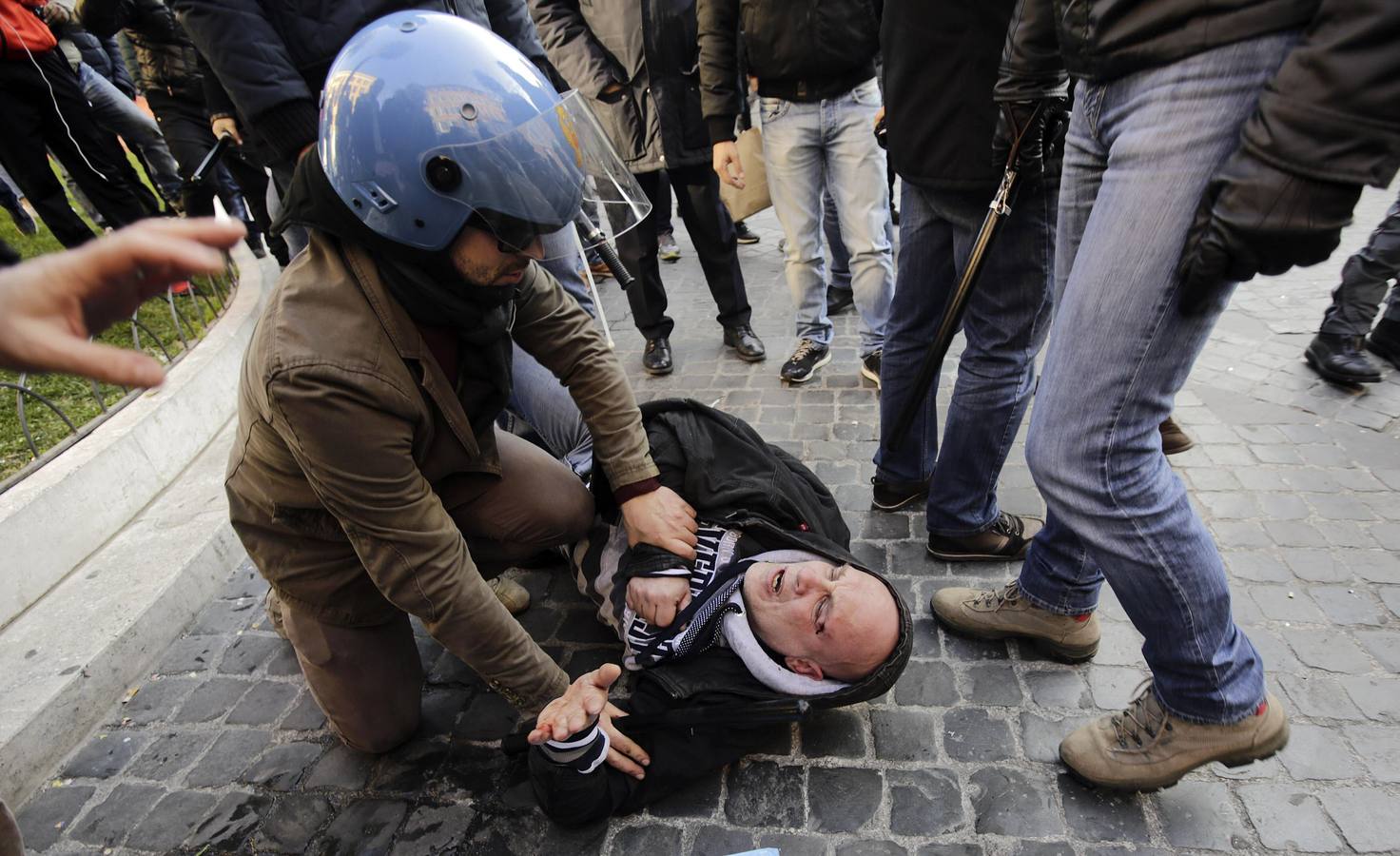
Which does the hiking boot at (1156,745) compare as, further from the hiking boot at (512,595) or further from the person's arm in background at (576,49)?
the person's arm in background at (576,49)

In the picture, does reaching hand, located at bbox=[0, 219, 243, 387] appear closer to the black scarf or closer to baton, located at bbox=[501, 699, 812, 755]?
the black scarf

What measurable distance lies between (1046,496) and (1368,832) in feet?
3.72

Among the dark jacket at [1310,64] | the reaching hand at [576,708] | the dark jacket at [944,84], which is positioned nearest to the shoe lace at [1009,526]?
the dark jacket at [944,84]

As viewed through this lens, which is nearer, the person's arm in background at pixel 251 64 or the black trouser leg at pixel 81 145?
the person's arm in background at pixel 251 64

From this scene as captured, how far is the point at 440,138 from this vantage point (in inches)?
60.4

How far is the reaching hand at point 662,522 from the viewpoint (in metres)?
2.26

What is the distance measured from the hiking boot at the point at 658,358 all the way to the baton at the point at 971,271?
207 centimetres

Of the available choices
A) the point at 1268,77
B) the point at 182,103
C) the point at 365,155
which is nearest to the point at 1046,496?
the point at 1268,77

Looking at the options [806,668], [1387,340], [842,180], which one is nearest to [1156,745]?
[806,668]

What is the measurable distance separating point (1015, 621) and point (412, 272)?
1955mm

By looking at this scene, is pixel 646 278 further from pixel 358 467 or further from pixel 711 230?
pixel 358 467

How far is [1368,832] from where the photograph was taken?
171 cm

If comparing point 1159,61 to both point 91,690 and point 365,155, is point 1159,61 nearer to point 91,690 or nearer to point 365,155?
point 365,155

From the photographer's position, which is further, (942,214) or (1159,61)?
(942,214)
